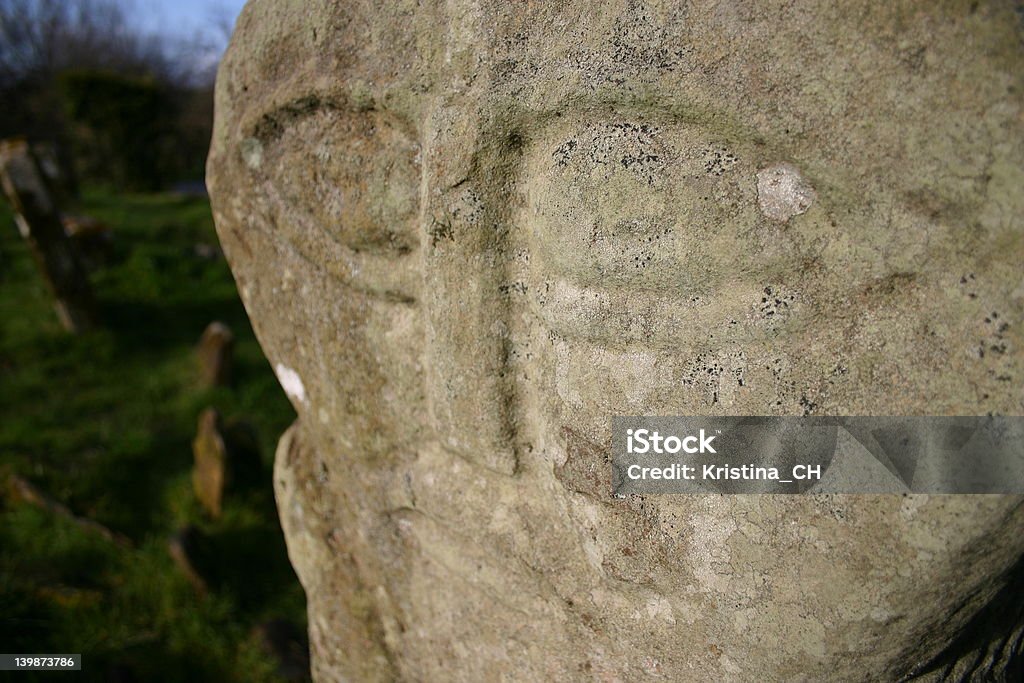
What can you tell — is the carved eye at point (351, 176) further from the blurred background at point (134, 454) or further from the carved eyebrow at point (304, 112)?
the blurred background at point (134, 454)

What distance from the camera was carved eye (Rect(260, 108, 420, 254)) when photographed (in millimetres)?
903

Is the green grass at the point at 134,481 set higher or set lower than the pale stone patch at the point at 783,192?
lower

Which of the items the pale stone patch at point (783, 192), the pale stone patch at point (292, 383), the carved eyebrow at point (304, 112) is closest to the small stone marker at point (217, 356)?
the pale stone patch at point (292, 383)

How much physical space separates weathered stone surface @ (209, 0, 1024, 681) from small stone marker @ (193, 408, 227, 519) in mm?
1588

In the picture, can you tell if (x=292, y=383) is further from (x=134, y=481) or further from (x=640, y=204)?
(x=134, y=481)

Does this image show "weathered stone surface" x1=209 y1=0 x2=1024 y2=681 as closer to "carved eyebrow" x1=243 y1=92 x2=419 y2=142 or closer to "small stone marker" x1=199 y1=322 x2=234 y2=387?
"carved eyebrow" x1=243 y1=92 x2=419 y2=142

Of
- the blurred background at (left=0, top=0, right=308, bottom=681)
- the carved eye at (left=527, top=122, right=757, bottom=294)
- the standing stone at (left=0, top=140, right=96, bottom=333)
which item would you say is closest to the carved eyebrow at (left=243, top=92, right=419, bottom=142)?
the carved eye at (left=527, top=122, right=757, bottom=294)

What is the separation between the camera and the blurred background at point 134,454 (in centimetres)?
202

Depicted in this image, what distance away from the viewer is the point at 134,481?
8.93 ft

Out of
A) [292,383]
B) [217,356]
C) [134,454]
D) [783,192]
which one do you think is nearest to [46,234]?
[217,356]

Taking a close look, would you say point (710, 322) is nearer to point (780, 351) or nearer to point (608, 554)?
point (780, 351)

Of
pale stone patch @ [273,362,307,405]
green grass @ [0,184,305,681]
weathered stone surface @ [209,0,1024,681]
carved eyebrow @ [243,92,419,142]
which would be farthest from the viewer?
green grass @ [0,184,305,681]

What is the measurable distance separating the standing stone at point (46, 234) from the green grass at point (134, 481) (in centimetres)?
14

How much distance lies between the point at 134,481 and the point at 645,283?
2535 mm
